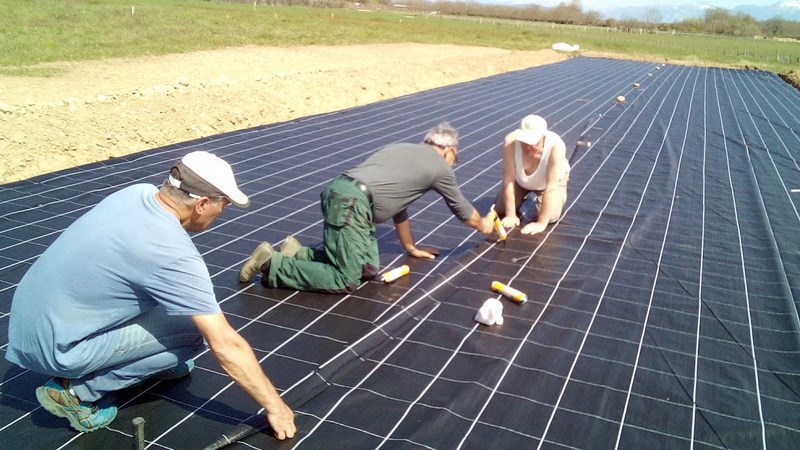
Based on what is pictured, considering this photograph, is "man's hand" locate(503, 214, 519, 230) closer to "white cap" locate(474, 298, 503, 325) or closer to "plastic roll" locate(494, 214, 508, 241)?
"plastic roll" locate(494, 214, 508, 241)

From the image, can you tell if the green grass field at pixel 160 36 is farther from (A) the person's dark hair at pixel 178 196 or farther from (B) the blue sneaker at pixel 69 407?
(A) the person's dark hair at pixel 178 196

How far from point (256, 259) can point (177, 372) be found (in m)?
0.93

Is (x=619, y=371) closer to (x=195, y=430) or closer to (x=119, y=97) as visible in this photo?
(x=195, y=430)

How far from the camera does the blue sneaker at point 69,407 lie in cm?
217

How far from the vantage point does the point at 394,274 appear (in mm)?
3525

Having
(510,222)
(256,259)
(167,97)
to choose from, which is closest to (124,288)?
(256,259)

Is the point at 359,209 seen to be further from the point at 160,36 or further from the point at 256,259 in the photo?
the point at 160,36

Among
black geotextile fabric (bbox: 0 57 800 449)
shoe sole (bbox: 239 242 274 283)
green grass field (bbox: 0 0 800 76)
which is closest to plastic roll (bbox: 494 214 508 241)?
black geotextile fabric (bbox: 0 57 800 449)

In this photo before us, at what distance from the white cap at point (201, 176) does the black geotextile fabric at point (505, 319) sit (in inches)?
34.6

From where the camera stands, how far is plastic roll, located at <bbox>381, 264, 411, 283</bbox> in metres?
3.49

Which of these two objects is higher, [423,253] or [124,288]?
[124,288]

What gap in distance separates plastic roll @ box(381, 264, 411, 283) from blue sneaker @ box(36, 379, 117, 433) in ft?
5.29

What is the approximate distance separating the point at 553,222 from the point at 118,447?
10.6ft

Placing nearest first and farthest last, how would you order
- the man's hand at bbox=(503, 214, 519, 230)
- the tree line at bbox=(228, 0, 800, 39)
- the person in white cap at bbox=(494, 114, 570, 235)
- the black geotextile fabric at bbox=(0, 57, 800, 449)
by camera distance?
1. the black geotextile fabric at bbox=(0, 57, 800, 449)
2. the person in white cap at bbox=(494, 114, 570, 235)
3. the man's hand at bbox=(503, 214, 519, 230)
4. the tree line at bbox=(228, 0, 800, 39)
